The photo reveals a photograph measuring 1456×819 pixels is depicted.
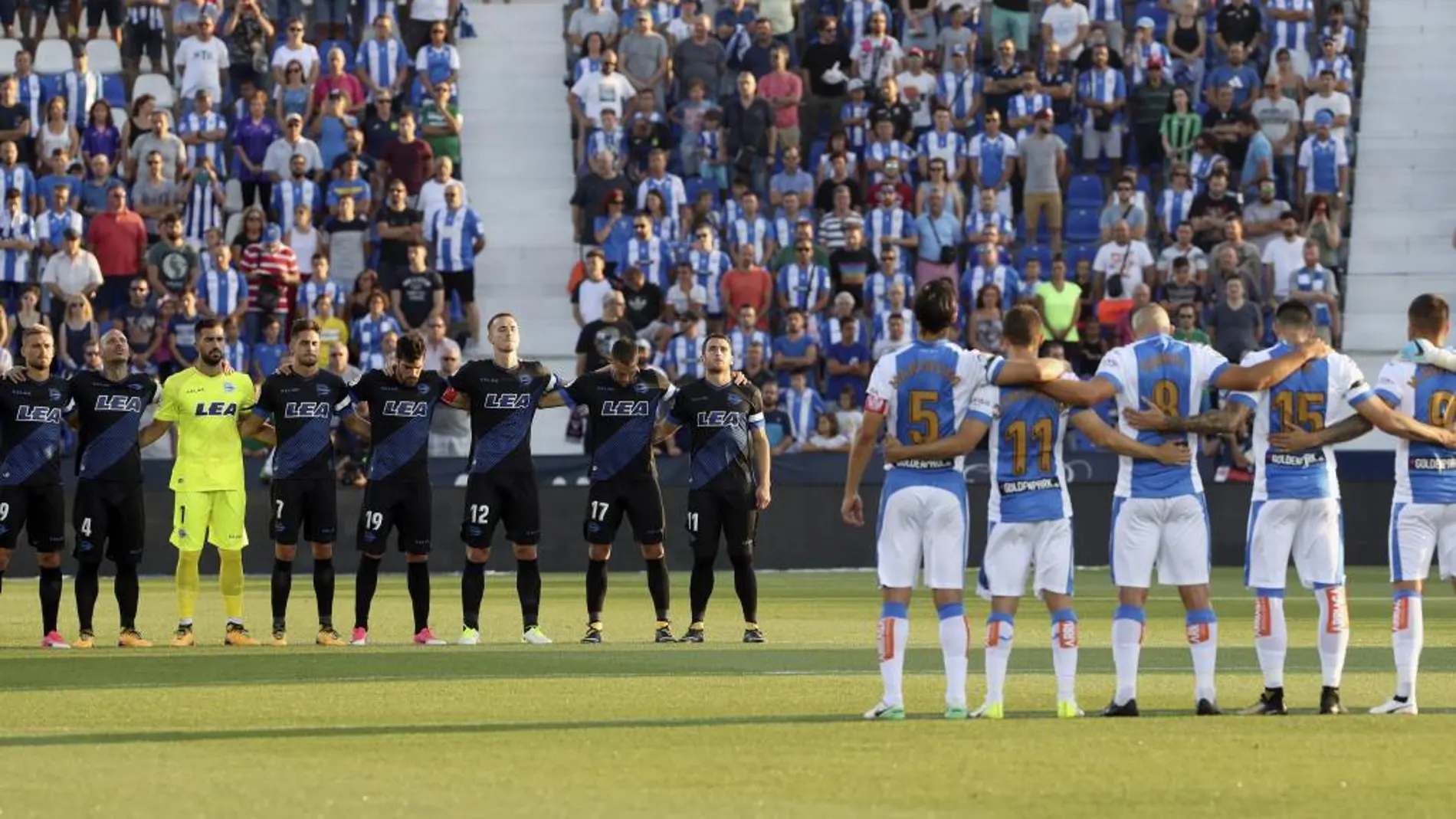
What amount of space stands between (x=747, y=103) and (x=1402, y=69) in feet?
35.2

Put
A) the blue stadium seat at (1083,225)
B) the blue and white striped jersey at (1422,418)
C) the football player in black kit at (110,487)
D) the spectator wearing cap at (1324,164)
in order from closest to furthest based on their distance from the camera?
the blue and white striped jersey at (1422,418) < the football player in black kit at (110,487) < the spectator wearing cap at (1324,164) < the blue stadium seat at (1083,225)

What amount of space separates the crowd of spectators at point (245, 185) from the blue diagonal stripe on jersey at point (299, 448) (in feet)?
34.1

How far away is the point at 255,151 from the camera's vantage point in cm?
3356

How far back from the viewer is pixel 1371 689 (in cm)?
1519

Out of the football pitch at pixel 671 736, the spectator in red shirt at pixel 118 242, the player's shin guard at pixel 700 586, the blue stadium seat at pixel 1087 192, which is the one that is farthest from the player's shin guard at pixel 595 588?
the blue stadium seat at pixel 1087 192

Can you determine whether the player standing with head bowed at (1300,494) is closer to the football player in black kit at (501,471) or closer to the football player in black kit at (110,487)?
the football player in black kit at (501,471)

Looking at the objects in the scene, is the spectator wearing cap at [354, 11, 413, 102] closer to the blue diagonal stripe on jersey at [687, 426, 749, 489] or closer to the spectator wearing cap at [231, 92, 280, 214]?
the spectator wearing cap at [231, 92, 280, 214]

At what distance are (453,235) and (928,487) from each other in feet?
66.0

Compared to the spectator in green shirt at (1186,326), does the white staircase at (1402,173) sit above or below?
above

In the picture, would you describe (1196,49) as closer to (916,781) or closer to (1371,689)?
(1371,689)

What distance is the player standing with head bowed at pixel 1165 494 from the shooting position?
13445 mm

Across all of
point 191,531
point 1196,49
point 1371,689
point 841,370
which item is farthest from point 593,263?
point 1371,689

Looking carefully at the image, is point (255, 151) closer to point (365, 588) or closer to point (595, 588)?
point (365, 588)

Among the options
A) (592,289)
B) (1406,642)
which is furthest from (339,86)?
(1406,642)
